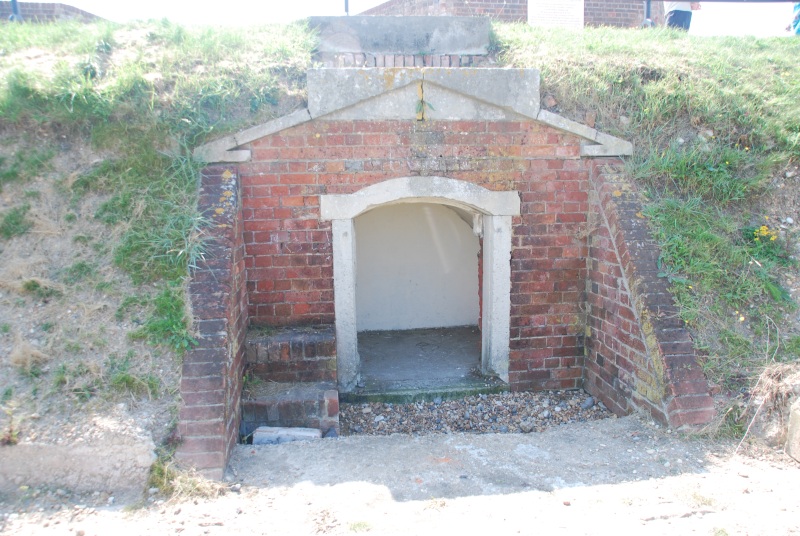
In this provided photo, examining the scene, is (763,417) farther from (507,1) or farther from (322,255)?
(507,1)

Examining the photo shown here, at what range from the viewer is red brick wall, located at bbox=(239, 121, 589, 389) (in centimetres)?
483

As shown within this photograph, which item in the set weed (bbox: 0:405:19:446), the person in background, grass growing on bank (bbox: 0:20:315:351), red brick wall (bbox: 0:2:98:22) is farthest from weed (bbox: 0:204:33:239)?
the person in background

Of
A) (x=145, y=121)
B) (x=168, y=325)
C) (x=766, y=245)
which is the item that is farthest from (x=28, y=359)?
(x=766, y=245)

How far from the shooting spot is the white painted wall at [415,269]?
7.52 metres

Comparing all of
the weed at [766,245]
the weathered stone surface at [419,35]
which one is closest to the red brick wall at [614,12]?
the weathered stone surface at [419,35]

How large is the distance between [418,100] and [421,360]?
2877 millimetres

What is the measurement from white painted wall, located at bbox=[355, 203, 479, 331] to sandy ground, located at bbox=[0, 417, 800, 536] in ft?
11.3

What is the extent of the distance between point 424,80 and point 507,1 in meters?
5.56

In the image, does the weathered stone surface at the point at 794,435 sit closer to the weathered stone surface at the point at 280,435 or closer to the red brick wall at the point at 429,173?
the red brick wall at the point at 429,173

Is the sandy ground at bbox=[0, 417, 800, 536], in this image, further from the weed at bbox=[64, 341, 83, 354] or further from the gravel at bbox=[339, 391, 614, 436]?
the weed at bbox=[64, 341, 83, 354]

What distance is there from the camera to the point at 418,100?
16.1 ft

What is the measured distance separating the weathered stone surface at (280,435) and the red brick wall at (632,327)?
2.65 metres

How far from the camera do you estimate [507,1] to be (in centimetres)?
934

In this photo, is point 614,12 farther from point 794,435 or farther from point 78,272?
point 78,272
